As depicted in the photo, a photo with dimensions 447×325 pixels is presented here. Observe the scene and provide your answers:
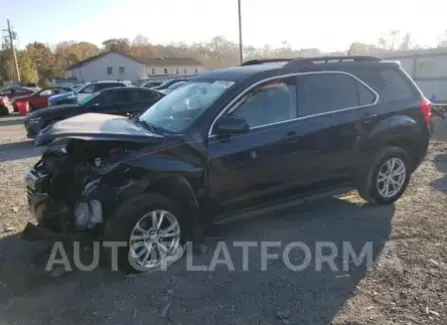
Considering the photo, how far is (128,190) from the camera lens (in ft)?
11.9

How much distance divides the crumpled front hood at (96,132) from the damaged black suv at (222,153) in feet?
0.05

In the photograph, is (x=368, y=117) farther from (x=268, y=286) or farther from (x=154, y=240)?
(x=154, y=240)

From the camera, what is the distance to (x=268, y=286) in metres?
3.59

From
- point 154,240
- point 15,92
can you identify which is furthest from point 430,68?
point 15,92

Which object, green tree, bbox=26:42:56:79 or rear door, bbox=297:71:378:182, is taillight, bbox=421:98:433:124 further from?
green tree, bbox=26:42:56:79

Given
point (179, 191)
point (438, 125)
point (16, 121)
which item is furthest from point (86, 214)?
point (16, 121)

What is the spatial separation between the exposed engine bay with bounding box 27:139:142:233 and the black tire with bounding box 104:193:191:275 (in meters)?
0.14

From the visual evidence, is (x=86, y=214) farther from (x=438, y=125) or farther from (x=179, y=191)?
(x=438, y=125)

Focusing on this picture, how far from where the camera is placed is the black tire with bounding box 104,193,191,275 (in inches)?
140

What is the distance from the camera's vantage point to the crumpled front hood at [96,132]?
3.65 meters

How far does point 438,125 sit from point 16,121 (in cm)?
1830

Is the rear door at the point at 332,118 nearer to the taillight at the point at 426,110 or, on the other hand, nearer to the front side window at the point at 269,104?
the front side window at the point at 269,104

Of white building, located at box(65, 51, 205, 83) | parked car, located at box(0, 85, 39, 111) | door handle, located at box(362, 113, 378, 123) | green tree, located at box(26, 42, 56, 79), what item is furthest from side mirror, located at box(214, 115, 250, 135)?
green tree, located at box(26, 42, 56, 79)

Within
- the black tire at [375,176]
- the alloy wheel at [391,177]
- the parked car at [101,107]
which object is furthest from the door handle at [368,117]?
the parked car at [101,107]
